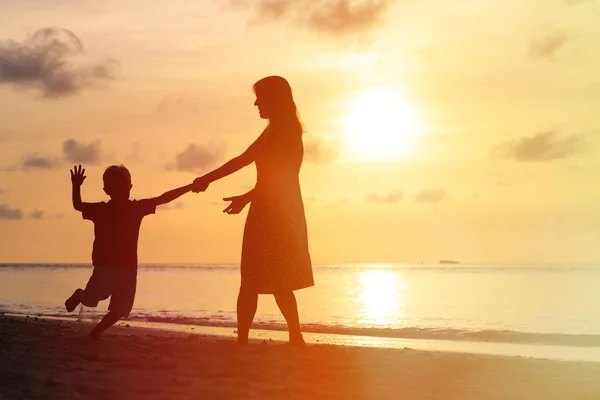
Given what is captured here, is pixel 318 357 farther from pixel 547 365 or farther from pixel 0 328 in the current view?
pixel 0 328

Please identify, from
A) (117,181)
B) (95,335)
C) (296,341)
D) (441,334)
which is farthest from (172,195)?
(441,334)

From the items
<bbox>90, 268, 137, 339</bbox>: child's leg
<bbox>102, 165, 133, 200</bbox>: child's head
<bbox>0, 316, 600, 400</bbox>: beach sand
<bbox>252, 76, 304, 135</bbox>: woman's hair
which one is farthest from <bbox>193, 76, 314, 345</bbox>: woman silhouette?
<bbox>90, 268, 137, 339</bbox>: child's leg

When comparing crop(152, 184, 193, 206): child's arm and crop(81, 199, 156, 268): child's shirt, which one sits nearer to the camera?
crop(81, 199, 156, 268): child's shirt

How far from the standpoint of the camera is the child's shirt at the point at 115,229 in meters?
8.55

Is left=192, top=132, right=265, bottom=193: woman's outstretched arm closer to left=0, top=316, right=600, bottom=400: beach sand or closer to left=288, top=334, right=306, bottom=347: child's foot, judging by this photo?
left=0, top=316, right=600, bottom=400: beach sand

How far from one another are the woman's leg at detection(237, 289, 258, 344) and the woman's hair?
80.6 inches

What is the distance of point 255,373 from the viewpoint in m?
6.71

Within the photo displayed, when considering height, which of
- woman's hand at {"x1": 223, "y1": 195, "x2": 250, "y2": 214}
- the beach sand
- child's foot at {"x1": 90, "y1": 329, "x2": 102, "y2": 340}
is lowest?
the beach sand

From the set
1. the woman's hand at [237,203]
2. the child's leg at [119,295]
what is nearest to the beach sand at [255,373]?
the child's leg at [119,295]

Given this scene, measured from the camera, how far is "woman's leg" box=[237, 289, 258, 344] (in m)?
8.66

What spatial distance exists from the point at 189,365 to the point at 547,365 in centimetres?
463

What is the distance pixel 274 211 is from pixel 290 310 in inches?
47.4

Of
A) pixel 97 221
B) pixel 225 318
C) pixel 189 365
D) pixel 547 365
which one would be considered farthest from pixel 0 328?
pixel 225 318

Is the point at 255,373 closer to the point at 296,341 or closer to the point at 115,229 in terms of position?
the point at 296,341
